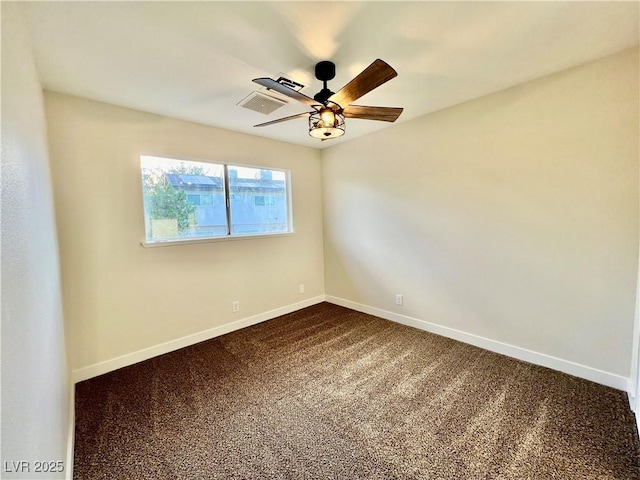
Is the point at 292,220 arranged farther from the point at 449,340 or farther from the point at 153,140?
the point at 449,340

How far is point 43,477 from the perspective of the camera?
0.94 meters

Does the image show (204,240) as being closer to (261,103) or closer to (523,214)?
(261,103)

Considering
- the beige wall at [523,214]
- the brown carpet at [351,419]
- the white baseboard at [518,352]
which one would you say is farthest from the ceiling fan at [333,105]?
the white baseboard at [518,352]

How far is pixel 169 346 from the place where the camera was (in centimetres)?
290

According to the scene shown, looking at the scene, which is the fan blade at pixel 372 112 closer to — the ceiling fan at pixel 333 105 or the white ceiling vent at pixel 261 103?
the ceiling fan at pixel 333 105

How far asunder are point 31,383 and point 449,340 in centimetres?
319

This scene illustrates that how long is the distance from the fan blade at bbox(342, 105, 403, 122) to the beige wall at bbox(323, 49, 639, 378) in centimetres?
111

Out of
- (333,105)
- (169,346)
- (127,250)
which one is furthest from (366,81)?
(169,346)

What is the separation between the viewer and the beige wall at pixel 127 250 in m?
2.35

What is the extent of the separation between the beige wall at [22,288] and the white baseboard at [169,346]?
1101 millimetres

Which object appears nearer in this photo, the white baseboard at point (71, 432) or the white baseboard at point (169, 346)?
the white baseboard at point (71, 432)

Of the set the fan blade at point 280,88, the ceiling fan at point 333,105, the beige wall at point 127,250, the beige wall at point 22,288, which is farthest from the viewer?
the beige wall at point 127,250

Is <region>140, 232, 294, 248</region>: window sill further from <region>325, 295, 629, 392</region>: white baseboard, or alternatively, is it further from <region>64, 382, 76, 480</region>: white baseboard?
<region>325, 295, 629, 392</region>: white baseboard

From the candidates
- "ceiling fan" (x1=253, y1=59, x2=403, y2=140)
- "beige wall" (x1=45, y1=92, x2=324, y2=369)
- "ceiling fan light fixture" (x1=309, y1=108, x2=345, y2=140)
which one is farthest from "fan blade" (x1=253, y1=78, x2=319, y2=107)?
"beige wall" (x1=45, y1=92, x2=324, y2=369)
